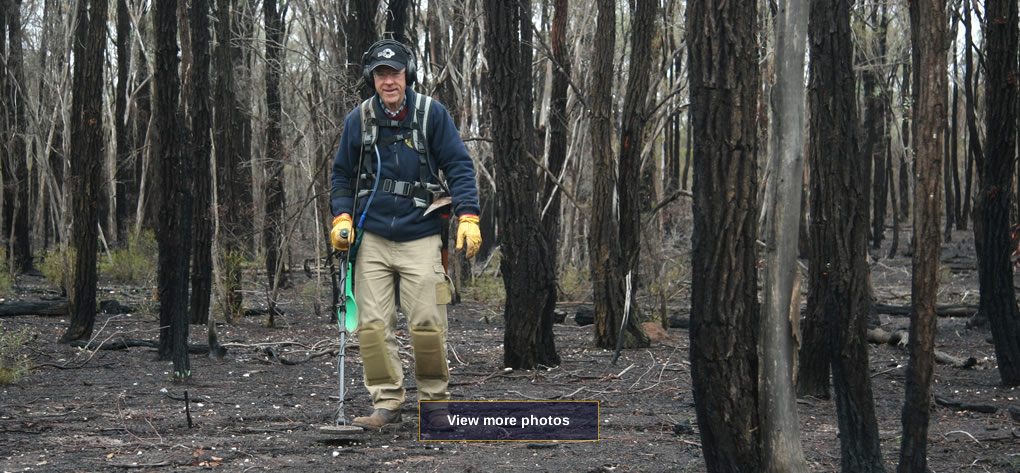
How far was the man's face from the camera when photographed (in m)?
6.48

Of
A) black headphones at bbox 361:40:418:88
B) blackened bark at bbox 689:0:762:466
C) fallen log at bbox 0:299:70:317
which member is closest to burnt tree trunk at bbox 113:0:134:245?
fallen log at bbox 0:299:70:317

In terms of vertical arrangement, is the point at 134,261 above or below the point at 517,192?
below

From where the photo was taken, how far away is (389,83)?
21.2 feet

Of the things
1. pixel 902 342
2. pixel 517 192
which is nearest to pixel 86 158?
pixel 517 192

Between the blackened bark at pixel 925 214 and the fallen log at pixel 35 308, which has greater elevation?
the blackened bark at pixel 925 214

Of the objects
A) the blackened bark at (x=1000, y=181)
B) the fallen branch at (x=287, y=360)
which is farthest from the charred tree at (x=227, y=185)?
the blackened bark at (x=1000, y=181)

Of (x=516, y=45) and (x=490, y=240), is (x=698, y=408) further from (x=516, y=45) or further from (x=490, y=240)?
(x=490, y=240)

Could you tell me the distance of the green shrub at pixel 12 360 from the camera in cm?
863

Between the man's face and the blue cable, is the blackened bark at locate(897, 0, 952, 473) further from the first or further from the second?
the blue cable

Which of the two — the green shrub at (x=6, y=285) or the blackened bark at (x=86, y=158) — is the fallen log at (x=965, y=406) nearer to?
the blackened bark at (x=86, y=158)

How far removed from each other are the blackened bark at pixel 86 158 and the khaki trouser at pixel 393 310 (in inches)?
220

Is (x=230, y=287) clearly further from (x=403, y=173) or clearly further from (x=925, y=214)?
(x=925, y=214)

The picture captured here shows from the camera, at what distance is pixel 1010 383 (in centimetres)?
895

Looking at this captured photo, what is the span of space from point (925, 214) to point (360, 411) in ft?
14.0
